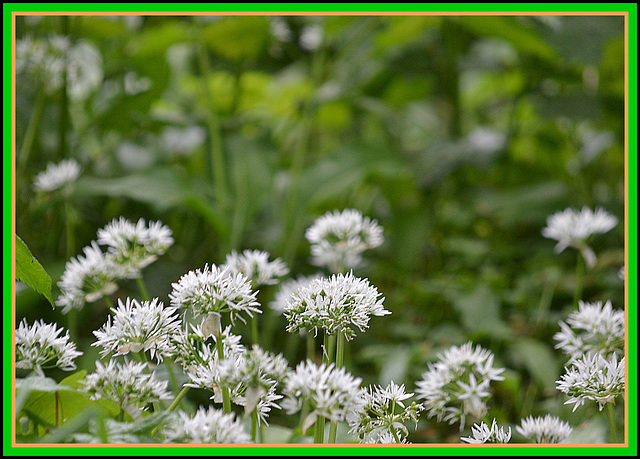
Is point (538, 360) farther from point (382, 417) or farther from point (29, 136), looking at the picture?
point (29, 136)

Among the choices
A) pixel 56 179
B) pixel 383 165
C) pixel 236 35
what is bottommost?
pixel 56 179

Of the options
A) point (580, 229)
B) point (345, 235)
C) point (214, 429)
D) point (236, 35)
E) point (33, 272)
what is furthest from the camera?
point (236, 35)

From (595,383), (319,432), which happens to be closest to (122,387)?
(319,432)

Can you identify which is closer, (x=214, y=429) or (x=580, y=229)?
(x=214, y=429)

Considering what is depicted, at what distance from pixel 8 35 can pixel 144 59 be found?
53 cm

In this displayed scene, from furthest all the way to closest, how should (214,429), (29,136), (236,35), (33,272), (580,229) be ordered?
(236,35) → (29,136) → (580,229) → (33,272) → (214,429)

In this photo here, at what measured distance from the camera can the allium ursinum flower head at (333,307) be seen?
398 mm

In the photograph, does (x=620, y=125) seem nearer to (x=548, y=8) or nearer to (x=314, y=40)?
(x=314, y=40)

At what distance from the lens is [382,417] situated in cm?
40

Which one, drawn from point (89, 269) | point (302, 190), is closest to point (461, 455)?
point (89, 269)

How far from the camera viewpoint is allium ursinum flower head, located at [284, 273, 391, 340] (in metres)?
0.40

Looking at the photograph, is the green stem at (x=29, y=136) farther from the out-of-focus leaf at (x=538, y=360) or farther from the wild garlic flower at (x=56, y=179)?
the out-of-focus leaf at (x=538, y=360)

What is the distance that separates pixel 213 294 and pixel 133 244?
182mm

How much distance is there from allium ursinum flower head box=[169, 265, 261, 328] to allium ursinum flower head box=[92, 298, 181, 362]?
0.07 feet
